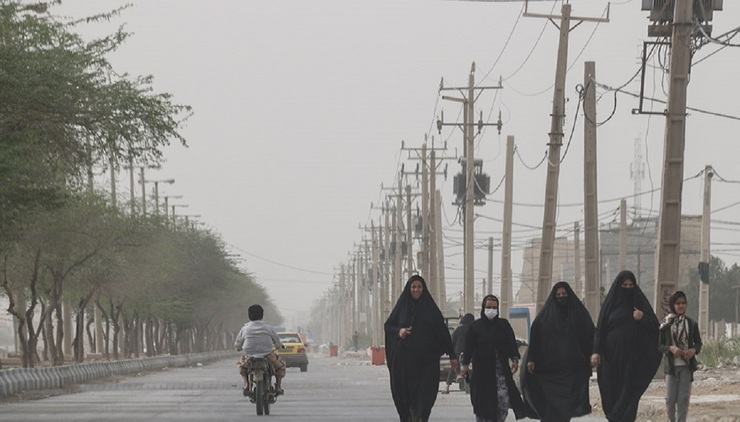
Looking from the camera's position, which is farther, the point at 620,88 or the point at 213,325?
the point at 213,325

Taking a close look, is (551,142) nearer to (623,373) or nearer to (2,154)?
(2,154)

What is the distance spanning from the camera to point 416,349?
20578 mm

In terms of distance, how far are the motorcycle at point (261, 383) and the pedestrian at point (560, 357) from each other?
805 cm

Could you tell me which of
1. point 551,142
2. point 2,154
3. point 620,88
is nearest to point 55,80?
point 2,154

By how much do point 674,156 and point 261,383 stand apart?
7.46m

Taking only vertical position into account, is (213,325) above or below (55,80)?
below

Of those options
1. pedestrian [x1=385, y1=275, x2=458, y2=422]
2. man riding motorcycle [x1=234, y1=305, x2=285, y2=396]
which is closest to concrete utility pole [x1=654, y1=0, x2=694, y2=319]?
man riding motorcycle [x1=234, y1=305, x2=285, y2=396]

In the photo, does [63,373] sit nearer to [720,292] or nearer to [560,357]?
[560,357]

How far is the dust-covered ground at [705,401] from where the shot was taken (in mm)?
22827

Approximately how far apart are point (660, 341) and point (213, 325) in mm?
145992

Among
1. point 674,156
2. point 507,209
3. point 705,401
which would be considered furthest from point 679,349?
point 507,209

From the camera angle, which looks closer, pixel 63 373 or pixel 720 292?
pixel 63 373

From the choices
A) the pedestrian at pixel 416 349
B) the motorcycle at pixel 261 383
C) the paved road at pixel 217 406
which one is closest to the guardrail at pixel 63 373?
→ the paved road at pixel 217 406

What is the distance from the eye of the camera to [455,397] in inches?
1401
